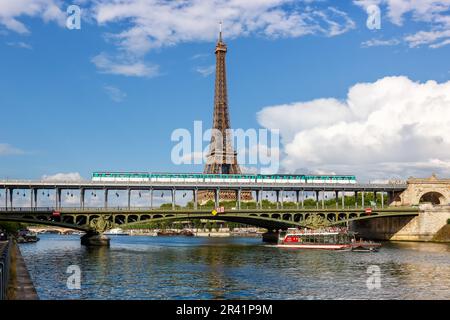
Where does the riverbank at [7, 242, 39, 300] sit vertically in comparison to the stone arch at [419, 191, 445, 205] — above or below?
below

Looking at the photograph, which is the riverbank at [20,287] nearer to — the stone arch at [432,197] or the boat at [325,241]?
the boat at [325,241]

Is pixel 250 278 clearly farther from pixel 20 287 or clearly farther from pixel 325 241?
pixel 325 241

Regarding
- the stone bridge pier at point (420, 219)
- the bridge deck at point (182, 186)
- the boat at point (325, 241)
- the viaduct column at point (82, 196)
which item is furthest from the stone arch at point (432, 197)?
the viaduct column at point (82, 196)

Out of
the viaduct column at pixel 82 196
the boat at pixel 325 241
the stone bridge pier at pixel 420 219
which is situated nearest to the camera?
the boat at pixel 325 241

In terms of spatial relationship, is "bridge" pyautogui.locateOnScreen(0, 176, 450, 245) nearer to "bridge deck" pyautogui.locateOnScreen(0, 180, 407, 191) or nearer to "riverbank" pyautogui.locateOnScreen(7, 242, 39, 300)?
"bridge deck" pyautogui.locateOnScreen(0, 180, 407, 191)

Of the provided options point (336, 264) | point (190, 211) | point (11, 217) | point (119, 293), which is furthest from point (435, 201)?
point (119, 293)

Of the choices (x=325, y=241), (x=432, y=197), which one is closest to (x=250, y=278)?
(x=325, y=241)

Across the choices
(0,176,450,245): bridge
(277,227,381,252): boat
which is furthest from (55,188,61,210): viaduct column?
(277,227,381,252): boat

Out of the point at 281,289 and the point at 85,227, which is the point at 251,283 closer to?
the point at 281,289
